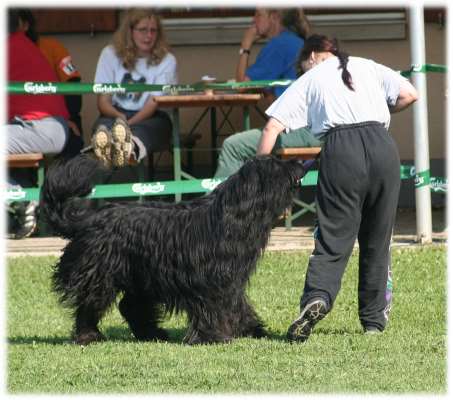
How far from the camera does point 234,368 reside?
6.22 m

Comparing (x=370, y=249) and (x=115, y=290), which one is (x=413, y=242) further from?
(x=115, y=290)

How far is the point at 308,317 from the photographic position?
6.80 m

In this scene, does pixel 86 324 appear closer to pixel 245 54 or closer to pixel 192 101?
pixel 192 101

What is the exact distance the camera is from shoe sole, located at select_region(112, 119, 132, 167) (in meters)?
10.4

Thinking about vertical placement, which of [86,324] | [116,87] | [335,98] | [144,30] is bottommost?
[86,324]

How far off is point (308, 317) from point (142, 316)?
1080 mm

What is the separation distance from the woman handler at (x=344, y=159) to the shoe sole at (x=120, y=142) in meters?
3.62

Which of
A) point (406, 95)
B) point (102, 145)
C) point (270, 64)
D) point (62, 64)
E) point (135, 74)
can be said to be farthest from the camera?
point (62, 64)

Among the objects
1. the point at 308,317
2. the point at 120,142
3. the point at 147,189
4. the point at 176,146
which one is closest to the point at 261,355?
the point at 308,317

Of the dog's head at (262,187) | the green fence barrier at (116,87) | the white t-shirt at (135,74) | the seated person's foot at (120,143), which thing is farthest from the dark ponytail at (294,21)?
the dog's head at (262,187)

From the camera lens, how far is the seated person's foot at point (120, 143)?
34.1ft

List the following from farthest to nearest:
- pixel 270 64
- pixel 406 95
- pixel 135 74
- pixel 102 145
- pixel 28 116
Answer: pixel 135 74 → pixel 28 116 → pixel 270 64 → pixel 102 145 → pixel 406 95

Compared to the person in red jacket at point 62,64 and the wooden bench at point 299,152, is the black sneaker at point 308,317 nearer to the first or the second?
the wooden bench at point 299,152

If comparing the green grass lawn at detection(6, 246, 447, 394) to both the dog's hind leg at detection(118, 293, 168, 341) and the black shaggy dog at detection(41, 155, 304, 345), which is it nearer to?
the dog's hind leg at detection(118, 293, 168, 341)
